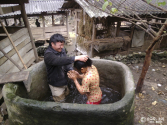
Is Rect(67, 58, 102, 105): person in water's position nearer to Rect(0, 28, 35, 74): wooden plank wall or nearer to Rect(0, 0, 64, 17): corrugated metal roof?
Rect(0, 28, 35, 74): wooden plank wall

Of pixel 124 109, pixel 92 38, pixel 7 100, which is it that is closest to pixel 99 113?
pixel 124 109

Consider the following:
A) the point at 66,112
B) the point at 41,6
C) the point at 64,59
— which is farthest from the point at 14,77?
the point at 41,6

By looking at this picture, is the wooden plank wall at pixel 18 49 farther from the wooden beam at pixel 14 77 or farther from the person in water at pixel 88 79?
the person in water at pixel 88 79

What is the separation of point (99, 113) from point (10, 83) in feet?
5.27

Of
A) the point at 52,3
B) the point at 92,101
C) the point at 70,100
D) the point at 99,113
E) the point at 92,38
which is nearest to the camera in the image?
the point at 99,113

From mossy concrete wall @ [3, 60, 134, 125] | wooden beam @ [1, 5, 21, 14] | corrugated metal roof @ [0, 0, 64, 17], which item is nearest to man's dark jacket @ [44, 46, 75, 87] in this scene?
mossy concrete wall @ [3, 60, 134, 125]

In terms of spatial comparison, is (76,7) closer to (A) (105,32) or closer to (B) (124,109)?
(A) (105,32)

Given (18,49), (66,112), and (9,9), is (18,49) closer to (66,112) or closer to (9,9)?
(9,9)

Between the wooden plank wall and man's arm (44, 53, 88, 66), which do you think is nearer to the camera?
man's arm (44, 53, 88, 66)

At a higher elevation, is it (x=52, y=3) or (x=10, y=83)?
(x=52, y=3)

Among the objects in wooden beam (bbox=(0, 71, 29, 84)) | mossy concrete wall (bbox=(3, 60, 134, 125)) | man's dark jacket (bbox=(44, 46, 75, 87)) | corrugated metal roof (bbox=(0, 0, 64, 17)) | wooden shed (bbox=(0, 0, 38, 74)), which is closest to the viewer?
mossy concrete wall (bbox=(3, 60, 134, 125))

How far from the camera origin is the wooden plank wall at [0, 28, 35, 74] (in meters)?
3.46

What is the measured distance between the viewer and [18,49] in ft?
13.7

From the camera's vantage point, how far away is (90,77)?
88.1 inches
